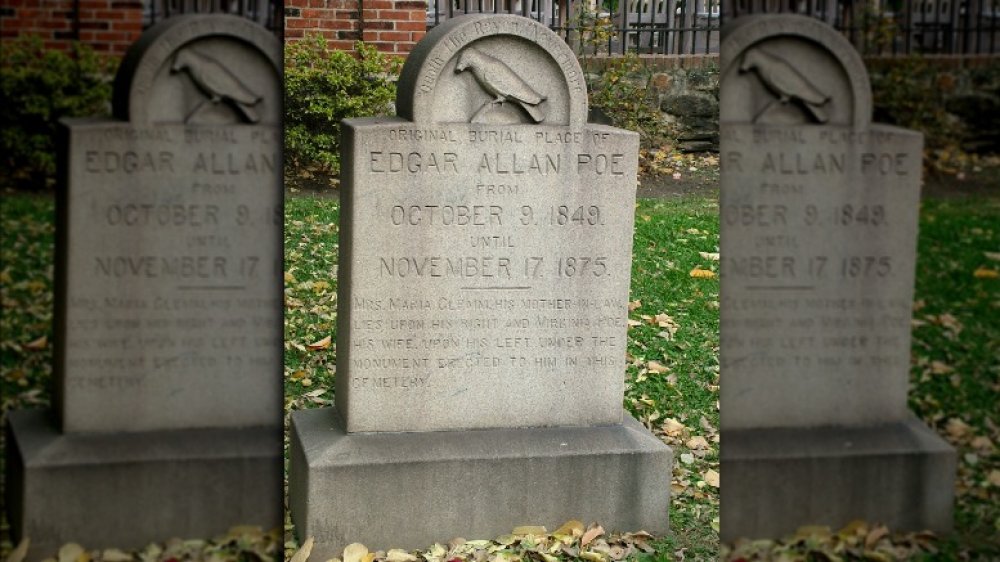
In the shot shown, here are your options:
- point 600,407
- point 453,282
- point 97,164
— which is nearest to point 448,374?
point 453,282

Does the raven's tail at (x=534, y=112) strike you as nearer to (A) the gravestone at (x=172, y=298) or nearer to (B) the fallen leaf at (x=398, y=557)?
(B) the fallen leaf at (x=398, y=557)

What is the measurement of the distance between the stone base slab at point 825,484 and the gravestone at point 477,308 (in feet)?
8.16

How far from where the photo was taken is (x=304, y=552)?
431 centimetres

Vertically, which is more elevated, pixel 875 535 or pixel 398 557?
pixel 875 535

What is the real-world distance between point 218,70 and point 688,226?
24.5 ft

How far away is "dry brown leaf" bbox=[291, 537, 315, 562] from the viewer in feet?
14.1

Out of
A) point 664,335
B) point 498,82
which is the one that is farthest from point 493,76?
point 664,335

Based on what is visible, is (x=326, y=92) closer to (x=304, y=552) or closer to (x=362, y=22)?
(x=362, y=22)

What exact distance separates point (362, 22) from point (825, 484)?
8381 mm

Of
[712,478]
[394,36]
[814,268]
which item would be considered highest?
[394,36]

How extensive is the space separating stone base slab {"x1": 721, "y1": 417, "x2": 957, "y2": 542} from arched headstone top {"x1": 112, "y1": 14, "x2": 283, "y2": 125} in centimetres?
128

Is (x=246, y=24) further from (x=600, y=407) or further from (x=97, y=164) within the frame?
(x=600, y=407)

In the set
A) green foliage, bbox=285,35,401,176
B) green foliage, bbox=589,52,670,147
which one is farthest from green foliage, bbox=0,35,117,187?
green foliage, bbox=589,52,670,147

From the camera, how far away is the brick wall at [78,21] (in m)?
2.22
